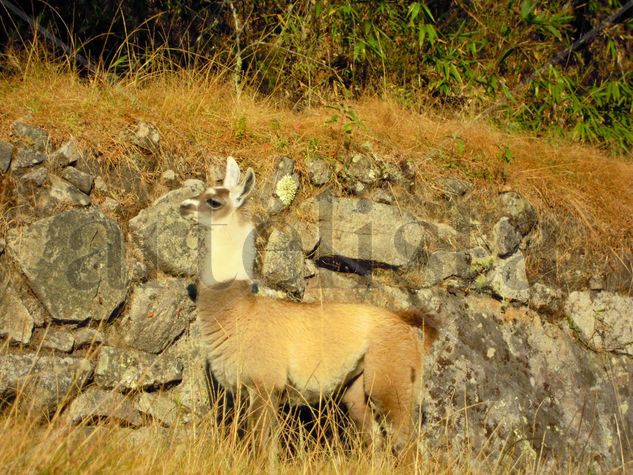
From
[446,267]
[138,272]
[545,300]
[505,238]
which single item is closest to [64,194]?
[138,272]

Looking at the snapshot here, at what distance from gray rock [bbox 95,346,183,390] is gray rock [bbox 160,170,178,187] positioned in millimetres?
1424

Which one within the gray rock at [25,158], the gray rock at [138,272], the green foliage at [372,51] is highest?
the green foliage at [372,51]

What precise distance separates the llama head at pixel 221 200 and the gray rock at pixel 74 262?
741mm

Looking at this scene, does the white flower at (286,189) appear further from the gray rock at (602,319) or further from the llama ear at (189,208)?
the gray rock at (602,319)

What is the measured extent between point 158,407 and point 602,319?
4.42 m

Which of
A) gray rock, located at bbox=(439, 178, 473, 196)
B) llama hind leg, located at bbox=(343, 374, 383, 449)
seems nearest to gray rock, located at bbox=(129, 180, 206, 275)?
llama hind leg, located at bbox=(343, 374, 383, 449)

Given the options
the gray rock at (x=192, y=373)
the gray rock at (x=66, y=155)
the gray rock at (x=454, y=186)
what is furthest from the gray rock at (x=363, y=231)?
the gray rock at (x=66, y=155)

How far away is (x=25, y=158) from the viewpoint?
5.68 metres

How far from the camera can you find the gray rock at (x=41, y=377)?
16.8 feet

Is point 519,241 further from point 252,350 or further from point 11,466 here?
point 11,466

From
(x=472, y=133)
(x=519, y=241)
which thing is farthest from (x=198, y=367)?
(x=472, y=133)

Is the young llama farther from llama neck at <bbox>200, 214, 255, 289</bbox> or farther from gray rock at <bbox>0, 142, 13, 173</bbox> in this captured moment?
gray rock at <bbox>0, 142, 13, 173</bbox>

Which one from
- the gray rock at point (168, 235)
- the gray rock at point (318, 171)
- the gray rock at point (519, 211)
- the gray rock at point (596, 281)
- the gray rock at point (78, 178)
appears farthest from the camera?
the gray rock at point (596, 281)

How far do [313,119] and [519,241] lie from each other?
2.30 metres
